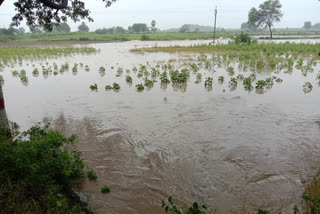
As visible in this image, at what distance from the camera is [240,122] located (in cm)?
754

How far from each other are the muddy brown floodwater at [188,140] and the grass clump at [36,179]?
68 cm

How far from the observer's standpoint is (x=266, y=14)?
69.6 metres

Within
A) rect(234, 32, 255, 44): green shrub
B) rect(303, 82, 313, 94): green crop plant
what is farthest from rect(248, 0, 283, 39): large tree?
rect(303, 82, 313, 94): green crop plant

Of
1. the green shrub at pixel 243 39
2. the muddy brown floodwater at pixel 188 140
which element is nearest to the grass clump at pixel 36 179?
the muddy brown floodwater at pixel 188 140

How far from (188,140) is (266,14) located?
7731 cm

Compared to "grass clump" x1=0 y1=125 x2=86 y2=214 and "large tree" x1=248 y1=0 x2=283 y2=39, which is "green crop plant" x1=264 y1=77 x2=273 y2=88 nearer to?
"grass clump" x1=0 y1=125 x2=86 y2=214

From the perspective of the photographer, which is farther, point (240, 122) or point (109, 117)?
point (109, 117)

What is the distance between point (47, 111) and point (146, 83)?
5.29m

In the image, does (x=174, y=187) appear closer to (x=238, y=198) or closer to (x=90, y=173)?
(x=238, y=198)

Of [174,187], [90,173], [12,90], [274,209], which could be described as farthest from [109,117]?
[12,90]

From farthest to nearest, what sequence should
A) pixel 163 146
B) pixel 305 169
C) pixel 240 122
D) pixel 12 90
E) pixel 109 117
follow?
1. pixel 12 90
2. pixel 109 117
3. pixel 240 122
4. pixel 163 146
5. pixel 305 169

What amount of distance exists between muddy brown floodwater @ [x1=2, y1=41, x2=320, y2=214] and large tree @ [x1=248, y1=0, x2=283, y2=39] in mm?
68843

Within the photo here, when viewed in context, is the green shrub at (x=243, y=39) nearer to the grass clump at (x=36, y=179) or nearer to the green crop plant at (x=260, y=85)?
the green crop plant at (x=260, y=85)

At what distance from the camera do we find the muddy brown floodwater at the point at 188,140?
435 centimetres
